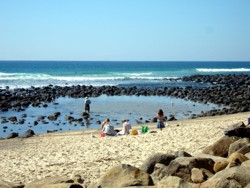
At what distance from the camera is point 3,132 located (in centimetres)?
2002

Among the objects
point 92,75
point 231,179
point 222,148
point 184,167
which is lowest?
point 92,75

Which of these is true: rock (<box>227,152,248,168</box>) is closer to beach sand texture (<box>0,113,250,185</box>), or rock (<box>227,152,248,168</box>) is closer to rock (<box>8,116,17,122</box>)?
beach sand texture (<box>0,113,250,185</box>)

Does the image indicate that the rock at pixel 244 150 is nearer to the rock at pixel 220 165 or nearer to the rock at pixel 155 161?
the rock at pixel 220 165

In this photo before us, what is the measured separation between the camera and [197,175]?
7105mm

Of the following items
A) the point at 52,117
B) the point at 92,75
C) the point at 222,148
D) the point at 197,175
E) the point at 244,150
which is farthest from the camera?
the point at 92,75

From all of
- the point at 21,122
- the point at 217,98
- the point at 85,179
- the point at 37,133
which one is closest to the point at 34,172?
the point at 85,179

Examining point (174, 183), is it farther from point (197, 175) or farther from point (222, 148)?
point (222, 148)

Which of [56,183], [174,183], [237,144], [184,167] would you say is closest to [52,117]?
[237,144]

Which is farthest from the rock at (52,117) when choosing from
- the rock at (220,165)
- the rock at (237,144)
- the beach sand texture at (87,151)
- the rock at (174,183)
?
the rock at (174,183)

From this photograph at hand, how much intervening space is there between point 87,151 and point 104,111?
1379 centimetres

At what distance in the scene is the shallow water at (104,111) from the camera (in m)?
21.6

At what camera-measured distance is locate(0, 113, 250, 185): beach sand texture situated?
10770 mm

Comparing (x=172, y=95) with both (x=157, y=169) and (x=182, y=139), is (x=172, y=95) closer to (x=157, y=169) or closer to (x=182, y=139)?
(x=182, y=139)

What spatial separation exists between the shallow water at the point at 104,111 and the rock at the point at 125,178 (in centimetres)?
1293
